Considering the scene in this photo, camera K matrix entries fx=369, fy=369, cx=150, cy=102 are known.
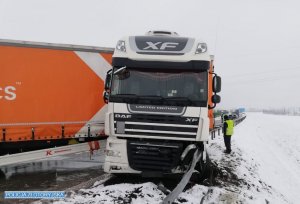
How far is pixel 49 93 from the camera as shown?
9922mm

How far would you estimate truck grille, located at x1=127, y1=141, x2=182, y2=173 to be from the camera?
8.24 meters

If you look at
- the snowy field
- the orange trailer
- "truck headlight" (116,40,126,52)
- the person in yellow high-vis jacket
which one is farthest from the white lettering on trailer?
the person in yellow high-vis jacket

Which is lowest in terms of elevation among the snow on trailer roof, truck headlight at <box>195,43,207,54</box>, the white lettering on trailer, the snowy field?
the snowy field

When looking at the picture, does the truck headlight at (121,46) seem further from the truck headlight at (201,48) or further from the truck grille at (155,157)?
the truck grille at (155,157)

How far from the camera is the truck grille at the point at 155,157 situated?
8.24 metres

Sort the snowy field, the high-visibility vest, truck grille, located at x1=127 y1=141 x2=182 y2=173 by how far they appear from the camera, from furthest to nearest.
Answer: the high-visibility vest → truck grille, located at x1=127 y1=141 x2=182 y2=173 → the snowy field

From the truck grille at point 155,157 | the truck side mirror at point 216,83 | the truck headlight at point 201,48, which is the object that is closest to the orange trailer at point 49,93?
the truck grille at point 155,157

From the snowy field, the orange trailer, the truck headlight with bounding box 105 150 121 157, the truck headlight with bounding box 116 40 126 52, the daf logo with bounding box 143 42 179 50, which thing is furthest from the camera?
the orange trailer

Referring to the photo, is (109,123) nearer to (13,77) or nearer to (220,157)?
(13,77)

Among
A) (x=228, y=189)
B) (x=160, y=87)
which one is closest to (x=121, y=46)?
(x=160, y=87)

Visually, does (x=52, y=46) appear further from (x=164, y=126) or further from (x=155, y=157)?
(x=155, y=157)

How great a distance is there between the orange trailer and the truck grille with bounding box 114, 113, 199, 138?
2487 millimetres

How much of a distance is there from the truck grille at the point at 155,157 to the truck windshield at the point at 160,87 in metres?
0.99

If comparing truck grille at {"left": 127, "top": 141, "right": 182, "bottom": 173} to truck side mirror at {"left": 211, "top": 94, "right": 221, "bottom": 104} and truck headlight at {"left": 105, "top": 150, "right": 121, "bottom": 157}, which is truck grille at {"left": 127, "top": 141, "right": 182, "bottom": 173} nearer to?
truck headlight at {"left": 105, "top": 150, "right": 121, "bottom": 157}
